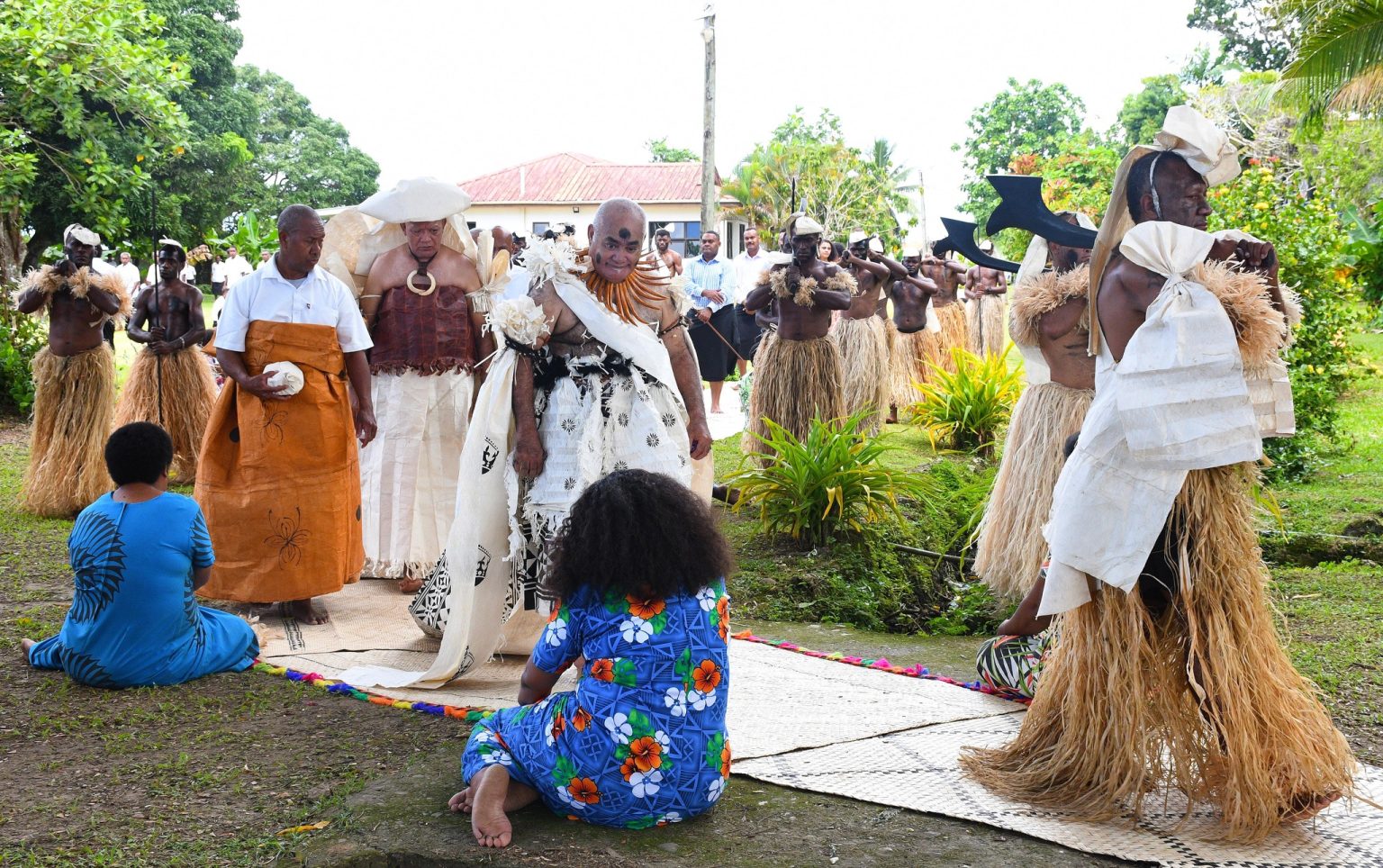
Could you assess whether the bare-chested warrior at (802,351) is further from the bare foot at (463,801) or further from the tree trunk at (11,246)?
the tree trunk at (11,246)

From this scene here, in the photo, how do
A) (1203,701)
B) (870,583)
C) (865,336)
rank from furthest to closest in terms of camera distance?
(865,336), (870,583), (1203,701)

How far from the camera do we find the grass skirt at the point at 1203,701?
317 cm

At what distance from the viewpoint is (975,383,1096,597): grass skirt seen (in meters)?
5.70

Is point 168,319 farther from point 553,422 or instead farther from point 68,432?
point 553,422

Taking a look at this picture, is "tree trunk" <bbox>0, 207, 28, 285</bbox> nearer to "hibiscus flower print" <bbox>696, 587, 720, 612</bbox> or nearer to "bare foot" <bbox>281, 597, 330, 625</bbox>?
"bare foot" <bbox>281, 597, 330, 625</bbox>

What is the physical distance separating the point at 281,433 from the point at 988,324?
1129 cm

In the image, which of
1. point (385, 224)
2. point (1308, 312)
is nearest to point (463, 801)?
point (385, 224)

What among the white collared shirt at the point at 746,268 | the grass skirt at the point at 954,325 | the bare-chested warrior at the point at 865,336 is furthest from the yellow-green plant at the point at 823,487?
the grass skirt at the point at 954,325

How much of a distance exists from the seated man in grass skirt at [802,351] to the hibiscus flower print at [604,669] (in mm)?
5121

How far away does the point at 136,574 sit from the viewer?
427cm

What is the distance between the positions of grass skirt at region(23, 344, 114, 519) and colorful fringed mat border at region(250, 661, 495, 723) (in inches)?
145

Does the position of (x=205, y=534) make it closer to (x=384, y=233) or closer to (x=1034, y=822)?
(x=384, y=233)

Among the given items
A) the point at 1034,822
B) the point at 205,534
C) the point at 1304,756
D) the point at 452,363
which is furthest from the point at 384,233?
the point at 1304,756

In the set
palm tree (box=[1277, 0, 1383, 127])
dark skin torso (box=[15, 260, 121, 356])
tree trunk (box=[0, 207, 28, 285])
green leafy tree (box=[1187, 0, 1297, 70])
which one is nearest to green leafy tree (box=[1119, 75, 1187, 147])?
green leafy tree (box=[1187, 0, 1297, 70])
